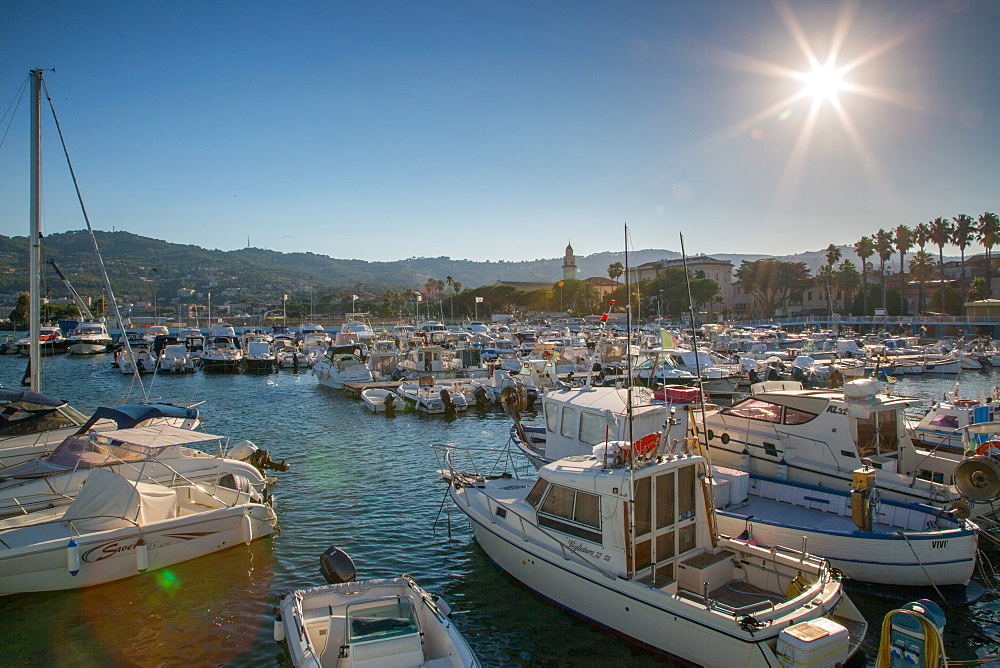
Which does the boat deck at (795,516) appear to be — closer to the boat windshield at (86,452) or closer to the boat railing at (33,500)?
the boat windshield at (86,452)

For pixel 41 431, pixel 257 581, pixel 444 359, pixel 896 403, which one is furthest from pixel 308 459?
pixel 444 359

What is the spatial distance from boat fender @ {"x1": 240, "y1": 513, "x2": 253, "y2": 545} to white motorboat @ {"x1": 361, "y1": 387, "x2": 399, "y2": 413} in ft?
62.0

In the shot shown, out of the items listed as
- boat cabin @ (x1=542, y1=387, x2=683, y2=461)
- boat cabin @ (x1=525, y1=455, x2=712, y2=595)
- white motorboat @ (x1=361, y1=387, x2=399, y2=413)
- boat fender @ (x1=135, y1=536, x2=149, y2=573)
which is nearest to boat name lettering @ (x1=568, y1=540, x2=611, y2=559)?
boat cabin @ (x1=525, y1=455, x2=712, y2=595)

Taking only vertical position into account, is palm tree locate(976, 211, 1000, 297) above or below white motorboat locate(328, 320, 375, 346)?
above

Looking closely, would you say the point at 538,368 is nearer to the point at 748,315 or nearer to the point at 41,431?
the point at 41,431

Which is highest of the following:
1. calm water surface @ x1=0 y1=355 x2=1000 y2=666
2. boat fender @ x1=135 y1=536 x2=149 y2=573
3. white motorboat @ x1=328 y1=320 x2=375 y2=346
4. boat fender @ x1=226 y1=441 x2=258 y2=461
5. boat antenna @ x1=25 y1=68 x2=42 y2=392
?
boat antenna @ x1=25 y1=68 x2=42 y2=392

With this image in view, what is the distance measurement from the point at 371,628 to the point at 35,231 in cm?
2051

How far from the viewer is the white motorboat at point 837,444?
13508 millimetres

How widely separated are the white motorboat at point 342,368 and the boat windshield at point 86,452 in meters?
26.6

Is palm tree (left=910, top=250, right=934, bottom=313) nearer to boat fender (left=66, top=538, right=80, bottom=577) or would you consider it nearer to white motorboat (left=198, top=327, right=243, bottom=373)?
white motorboat (left=198, top=327, right=243, bottom=373)

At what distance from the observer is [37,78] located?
20.3m

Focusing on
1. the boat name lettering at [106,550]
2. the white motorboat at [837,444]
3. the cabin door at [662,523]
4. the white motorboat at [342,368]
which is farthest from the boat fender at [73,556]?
the white motorboat at [342,368]

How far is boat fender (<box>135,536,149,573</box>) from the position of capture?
38.1 feet

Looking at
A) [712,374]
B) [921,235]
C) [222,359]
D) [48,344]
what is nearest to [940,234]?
[921,235]
